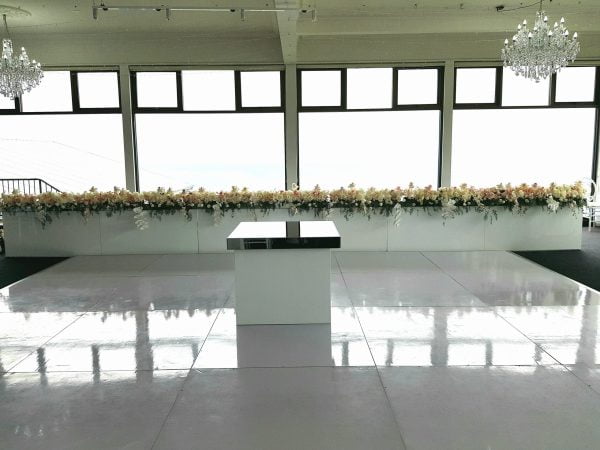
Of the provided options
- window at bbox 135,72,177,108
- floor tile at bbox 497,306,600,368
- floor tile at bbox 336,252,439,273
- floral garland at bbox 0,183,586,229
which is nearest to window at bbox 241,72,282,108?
window at bbox 135,72,177,108

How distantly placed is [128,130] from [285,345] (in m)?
8.09

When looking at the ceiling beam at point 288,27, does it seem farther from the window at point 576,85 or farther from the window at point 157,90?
the window at point 576,85

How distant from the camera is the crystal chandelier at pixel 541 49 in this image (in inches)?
259

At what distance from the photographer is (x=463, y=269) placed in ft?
19.9

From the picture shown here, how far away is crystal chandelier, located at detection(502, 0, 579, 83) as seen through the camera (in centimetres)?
659

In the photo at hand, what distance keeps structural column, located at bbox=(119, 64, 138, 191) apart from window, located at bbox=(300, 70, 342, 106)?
3519 mm

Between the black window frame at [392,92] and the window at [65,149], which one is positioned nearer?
the black window frame at [392,92]

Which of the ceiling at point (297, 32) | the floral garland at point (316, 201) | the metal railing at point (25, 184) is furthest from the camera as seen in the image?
the metal railing at point (25, 184)

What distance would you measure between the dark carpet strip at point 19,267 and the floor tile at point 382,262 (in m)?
3.81

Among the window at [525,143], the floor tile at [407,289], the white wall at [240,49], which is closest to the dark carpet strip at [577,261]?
the floor tile at [407,289]

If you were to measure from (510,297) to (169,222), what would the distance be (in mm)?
4595

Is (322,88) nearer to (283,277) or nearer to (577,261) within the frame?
(577,261)

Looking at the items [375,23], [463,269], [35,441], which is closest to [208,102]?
[375,23]

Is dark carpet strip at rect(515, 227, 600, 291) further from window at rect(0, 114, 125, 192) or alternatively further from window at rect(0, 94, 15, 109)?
window at rect(0, 94, 15, 109)
